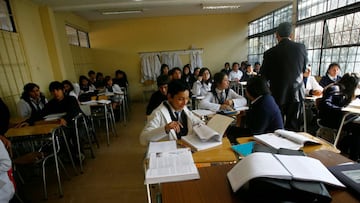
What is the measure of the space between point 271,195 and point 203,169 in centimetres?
33

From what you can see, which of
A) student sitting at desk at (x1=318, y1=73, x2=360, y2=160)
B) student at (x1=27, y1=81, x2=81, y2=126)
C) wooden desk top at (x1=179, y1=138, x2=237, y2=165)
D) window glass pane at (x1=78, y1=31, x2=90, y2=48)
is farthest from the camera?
window glass pane at (x1=78, y1=31, x2=90, y2=48)

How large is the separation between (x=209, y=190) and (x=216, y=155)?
A: 50cm

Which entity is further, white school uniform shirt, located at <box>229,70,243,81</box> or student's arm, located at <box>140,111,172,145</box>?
white school uniform shirt, located at <box>229,70,243,81</box>

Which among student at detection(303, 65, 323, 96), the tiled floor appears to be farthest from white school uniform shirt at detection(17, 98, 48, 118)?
student at detection(303, 65, 323, 96)

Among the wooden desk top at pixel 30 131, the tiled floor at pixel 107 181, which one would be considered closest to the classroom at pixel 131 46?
the tiled floor at pixel 107 181

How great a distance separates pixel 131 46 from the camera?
7426mm

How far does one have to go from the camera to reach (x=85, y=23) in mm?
6785

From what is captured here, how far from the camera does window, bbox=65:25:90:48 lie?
18.5 feet

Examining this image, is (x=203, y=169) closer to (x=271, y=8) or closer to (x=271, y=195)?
(x=271, y=195)

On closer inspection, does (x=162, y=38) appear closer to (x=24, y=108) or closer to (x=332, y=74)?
(x=24, y=108)

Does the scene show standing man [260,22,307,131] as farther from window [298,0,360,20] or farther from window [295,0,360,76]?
window [298,0,360,20]

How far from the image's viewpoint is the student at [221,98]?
2.75m

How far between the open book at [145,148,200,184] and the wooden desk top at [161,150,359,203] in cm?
4

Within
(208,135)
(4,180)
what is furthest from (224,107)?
(4,180)
